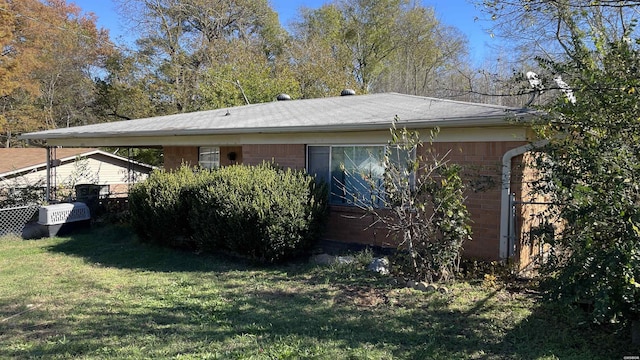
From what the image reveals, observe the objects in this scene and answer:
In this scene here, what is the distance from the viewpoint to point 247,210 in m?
7.22

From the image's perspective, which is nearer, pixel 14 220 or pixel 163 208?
pixel 163 208

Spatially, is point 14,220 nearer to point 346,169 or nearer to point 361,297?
point 346,169

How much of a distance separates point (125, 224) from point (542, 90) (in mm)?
10315

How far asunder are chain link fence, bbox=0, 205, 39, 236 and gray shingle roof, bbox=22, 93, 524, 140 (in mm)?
2357

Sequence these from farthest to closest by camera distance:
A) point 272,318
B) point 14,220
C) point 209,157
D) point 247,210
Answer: point 209,157
point 14,220
point 247,210
point 272,318

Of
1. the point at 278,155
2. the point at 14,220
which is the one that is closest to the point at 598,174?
the point at 278,155

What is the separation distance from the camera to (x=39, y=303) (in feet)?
18.8

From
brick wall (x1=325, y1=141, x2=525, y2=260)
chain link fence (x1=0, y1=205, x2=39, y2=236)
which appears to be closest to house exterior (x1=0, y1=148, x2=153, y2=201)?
chain link fence (x1=0, y1=205, x2=39, y2=236)

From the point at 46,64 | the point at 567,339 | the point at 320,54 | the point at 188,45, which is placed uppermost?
the point at 188,45

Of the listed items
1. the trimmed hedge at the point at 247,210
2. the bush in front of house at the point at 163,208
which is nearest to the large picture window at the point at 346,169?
the trimmed hedge at the point at 247,210

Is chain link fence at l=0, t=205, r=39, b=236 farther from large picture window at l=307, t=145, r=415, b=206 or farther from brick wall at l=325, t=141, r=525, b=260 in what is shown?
brick wall at l=325, t=141, r=525, b=260

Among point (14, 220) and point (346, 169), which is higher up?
point (346, 169)

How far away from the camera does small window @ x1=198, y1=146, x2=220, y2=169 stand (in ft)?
39.2

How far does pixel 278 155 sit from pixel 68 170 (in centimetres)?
1526
